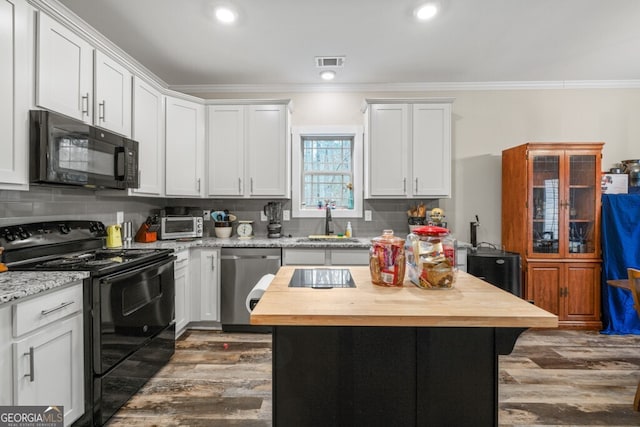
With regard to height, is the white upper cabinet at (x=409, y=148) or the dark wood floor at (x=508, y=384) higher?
the white upper cabinet at (x=409, y=148)

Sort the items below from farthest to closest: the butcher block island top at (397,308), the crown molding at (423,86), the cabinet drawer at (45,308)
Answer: the crown molding at (423,86) → the cabinet drawer at (45,308) → the butcher block island top at (397,308)

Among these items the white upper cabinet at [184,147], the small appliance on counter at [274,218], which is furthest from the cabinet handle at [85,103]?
the small appliance on counter at [274,218]

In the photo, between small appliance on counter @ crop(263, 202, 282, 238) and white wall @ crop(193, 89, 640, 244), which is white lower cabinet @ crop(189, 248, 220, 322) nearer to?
small appliance on counter @ crop(263, 202, 282, 238)

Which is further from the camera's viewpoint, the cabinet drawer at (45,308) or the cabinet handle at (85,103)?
the cabinet handle at (85,103)

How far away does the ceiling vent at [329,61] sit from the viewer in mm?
3006

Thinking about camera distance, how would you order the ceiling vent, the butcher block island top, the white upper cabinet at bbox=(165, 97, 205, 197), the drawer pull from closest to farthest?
1. the butcher block island top
2. the drawer pull
3. the ceiling vent
4. the white upper cabinet at bbox=(165, 97, 205, 197)

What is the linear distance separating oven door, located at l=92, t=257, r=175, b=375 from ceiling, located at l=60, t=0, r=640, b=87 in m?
1.94

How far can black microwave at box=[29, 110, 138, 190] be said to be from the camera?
5.71 feet

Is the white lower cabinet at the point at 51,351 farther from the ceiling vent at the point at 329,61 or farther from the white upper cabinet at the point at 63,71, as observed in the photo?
the ceiling vent at the point at 329,61

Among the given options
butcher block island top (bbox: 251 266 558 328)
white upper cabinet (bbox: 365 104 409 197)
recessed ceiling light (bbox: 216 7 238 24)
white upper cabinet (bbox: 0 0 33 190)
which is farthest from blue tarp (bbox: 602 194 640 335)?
Result: white upper cabinet (bbox: 0 0 33 190)

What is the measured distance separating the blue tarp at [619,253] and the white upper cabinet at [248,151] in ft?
10.8

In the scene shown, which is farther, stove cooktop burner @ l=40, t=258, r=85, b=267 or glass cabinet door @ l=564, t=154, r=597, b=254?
glass cabinet door @ l=564, t=154, r=597, b=254

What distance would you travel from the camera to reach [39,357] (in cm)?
143

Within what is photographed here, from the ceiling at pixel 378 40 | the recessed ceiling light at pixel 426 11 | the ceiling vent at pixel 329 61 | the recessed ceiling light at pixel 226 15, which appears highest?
the ceiling at pixel 378 40
